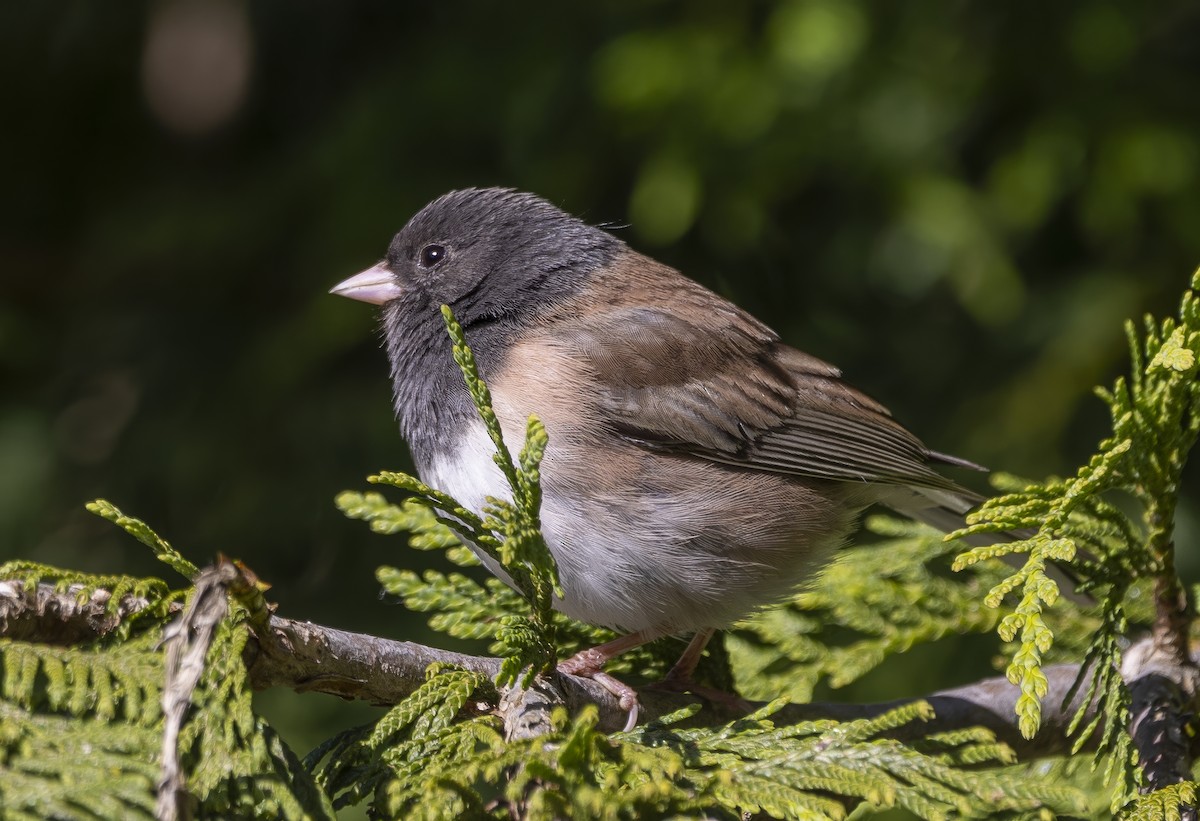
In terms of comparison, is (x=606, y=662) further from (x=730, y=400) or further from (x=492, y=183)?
(x=492, y=183)

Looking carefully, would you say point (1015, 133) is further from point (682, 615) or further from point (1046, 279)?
point (682, 615)

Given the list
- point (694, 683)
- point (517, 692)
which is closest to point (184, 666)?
point (517, 692)

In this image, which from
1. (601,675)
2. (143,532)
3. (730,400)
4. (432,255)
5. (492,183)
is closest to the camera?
(143,532)

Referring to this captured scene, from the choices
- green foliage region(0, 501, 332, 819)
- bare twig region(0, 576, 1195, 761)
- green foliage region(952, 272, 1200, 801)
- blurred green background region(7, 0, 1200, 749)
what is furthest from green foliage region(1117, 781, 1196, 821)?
blurred green background region(7, 0, 1200, 749)

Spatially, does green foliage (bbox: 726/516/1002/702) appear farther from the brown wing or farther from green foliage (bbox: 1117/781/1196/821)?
green foliage (bbox: 1117/781/1196/821)

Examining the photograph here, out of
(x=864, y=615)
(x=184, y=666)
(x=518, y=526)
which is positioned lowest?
(x=864, y=615)

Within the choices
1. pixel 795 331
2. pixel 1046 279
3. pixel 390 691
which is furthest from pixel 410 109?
pixel 390 691
